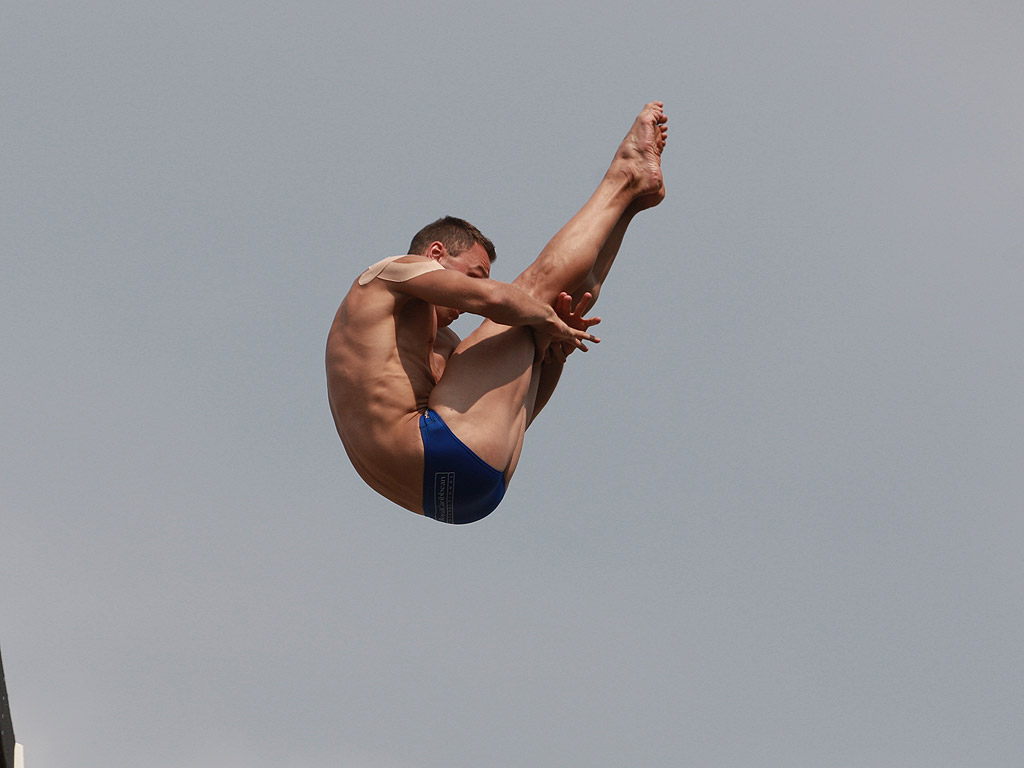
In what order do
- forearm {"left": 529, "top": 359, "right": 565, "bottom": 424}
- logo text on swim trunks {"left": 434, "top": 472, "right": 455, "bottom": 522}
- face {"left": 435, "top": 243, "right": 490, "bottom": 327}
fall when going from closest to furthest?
1. logo text on swim trunks {"left": 434, "top": 472, "right": 455, "bottom": 522}
2. face {"left": 435, "top": 243, "right": 490, "bottom": 327}
3. forearm {"left": 529, "top": 359, "right": 565, "bottom": 424}

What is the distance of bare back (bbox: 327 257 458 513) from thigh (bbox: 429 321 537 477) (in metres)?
0.19

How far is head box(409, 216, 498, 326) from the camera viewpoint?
877 centimetres

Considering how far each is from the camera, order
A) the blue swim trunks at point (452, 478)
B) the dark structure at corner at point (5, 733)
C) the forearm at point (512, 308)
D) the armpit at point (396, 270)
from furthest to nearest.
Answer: the dark structure at corner at point (5, 733), the blue swim trunks at point (452, 478), the armpit at point (396, 270), the forearm at point (512, 308)

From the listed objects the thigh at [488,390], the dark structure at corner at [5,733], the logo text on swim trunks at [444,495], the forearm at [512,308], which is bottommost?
the dark structure at corner at [5,733]

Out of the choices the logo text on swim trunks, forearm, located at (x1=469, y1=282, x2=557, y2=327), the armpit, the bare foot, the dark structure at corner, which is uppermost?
the bare foot

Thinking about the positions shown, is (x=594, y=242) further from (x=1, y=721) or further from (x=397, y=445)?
(x=1, y=721)

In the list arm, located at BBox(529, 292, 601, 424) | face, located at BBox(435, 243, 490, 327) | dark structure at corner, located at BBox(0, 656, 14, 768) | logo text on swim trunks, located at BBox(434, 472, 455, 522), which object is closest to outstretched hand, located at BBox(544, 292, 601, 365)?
arm, located at BBox(529, 292, 601, 424)

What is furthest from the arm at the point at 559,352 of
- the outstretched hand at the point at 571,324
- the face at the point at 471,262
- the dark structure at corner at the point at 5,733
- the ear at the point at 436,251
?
the dark structure at corner at the point at 5,733

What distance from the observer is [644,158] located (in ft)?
29.2

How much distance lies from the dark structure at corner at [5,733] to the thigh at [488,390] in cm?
680

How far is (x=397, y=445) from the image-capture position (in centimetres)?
826

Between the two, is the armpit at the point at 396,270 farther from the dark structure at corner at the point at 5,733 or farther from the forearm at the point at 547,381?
the dark structure at corner at the point at 5,733

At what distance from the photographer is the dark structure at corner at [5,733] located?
13091 mm

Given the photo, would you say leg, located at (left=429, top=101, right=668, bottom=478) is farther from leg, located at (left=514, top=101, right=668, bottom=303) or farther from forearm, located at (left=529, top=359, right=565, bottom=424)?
forearm, located at (left=529, top=359, right=565, bottom=424)
